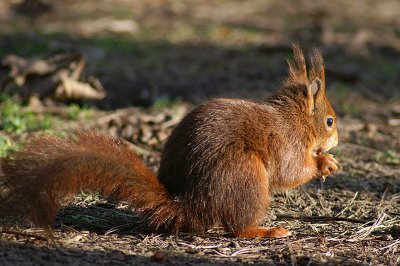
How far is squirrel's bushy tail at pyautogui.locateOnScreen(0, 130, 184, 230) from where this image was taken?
2.90 metres

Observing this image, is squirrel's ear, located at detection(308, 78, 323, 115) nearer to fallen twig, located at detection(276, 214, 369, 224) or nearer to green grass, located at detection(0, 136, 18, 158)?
fallen twig, located at detection(276, 214, 369, 224)

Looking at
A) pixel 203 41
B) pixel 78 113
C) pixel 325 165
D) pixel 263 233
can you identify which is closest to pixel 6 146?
pixel 78 113

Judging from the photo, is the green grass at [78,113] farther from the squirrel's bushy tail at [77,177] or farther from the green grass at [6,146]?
the squirrel's bushy tail at [77,177]

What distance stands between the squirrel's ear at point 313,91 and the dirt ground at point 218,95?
58cm

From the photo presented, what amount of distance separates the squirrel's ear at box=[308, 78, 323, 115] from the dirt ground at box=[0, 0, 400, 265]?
58 cm

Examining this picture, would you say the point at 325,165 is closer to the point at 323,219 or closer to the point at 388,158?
the point at 323,219

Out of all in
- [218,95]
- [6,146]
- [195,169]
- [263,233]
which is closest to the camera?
[195,169]

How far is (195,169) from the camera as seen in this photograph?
131 inches

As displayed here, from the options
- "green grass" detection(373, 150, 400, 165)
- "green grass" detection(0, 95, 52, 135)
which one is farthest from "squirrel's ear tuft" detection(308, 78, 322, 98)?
"green grass" detection(0, 95, 52, 135)

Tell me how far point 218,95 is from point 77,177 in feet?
12.0

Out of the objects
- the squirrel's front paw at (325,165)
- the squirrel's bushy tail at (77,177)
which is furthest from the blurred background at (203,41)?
the squirrel's bushy tail at (77,177)

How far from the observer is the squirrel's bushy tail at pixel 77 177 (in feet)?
9.52

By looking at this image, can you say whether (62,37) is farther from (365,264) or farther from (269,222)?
(365,264)

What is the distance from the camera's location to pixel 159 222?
333cm
